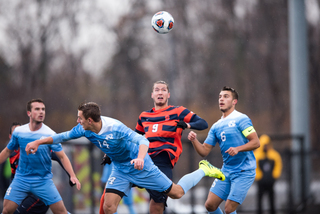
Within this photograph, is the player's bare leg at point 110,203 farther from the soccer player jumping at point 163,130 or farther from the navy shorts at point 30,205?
the navy shorts at point 30,205

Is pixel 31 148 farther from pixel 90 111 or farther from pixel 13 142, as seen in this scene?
pixel 90 111

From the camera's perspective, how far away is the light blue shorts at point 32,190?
601 centimetres

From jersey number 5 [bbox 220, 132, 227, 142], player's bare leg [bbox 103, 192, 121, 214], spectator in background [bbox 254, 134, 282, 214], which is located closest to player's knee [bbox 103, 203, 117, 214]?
player's bare leg [bbox 103, 192, 121, 214]

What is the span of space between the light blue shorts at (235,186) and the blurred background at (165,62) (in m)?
17.3

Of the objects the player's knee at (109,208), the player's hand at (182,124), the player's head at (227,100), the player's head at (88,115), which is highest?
the player's head at (227,100)

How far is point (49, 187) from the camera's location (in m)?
6.09

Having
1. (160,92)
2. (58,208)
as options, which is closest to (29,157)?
(58,208)

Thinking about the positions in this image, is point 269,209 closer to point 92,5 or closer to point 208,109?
point 208,109

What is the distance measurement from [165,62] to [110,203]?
2039 cm

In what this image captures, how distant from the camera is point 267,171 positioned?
33.3ft

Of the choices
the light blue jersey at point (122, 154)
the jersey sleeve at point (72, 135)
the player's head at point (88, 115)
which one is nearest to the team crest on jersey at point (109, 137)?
→ the light blue jersey at point (122, 154)

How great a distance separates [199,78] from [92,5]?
8.08 metres

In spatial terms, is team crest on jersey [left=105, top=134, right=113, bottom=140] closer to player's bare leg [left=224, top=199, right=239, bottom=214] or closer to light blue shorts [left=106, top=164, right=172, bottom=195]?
light blue shorts [left=106, top=164, right=172, bottom=195]

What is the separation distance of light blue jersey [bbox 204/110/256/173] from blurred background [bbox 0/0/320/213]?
17.2 metres
